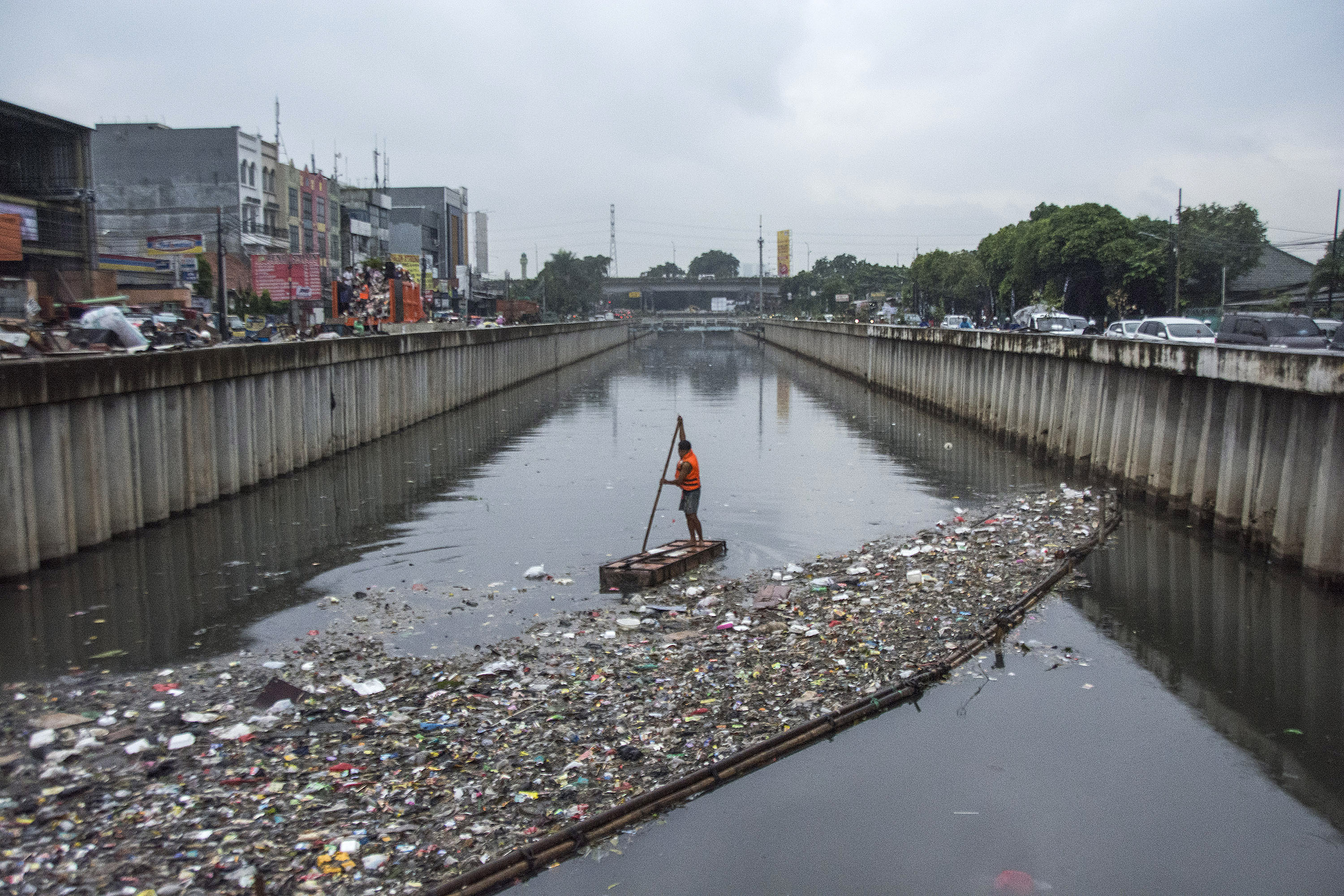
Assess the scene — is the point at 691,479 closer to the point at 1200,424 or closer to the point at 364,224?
the point at 1200,424

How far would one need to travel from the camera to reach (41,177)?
4619 cm

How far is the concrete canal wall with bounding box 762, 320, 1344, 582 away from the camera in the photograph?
46.2 feet

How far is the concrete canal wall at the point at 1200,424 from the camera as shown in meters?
14.1

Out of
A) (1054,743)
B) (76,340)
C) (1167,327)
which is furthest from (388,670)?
(1167,327)

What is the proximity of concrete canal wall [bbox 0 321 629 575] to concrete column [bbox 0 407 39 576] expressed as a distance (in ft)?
0.05

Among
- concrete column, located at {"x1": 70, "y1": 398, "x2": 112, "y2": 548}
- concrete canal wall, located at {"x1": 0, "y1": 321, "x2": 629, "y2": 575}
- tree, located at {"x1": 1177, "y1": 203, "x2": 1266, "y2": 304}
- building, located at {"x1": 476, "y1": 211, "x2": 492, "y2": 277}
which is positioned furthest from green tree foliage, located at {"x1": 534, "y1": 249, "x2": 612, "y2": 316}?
concrete column, located at {"x1": 70, "y1": 398, "x2": 112, "y2": 548}

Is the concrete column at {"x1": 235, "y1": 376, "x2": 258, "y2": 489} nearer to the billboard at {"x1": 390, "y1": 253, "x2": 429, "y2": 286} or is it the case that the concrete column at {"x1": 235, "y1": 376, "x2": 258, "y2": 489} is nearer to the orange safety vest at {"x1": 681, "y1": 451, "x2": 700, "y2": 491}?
the orange safety vest at {"x1": 681, "y1": 451, "x2": 700, "y2": 491}

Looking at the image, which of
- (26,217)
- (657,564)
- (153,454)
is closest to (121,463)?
(153,454)

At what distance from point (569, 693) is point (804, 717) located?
220 centimetres

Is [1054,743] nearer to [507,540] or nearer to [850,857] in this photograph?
[850,857]

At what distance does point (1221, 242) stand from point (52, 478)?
63025mm

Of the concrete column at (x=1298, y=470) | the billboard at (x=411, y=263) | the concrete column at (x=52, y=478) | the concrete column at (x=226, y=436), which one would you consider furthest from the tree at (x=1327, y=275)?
the billboard at (x=411, y=263)

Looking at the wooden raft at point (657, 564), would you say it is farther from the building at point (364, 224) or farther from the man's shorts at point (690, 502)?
the building at point (364, 224)

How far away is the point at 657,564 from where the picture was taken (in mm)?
14648
